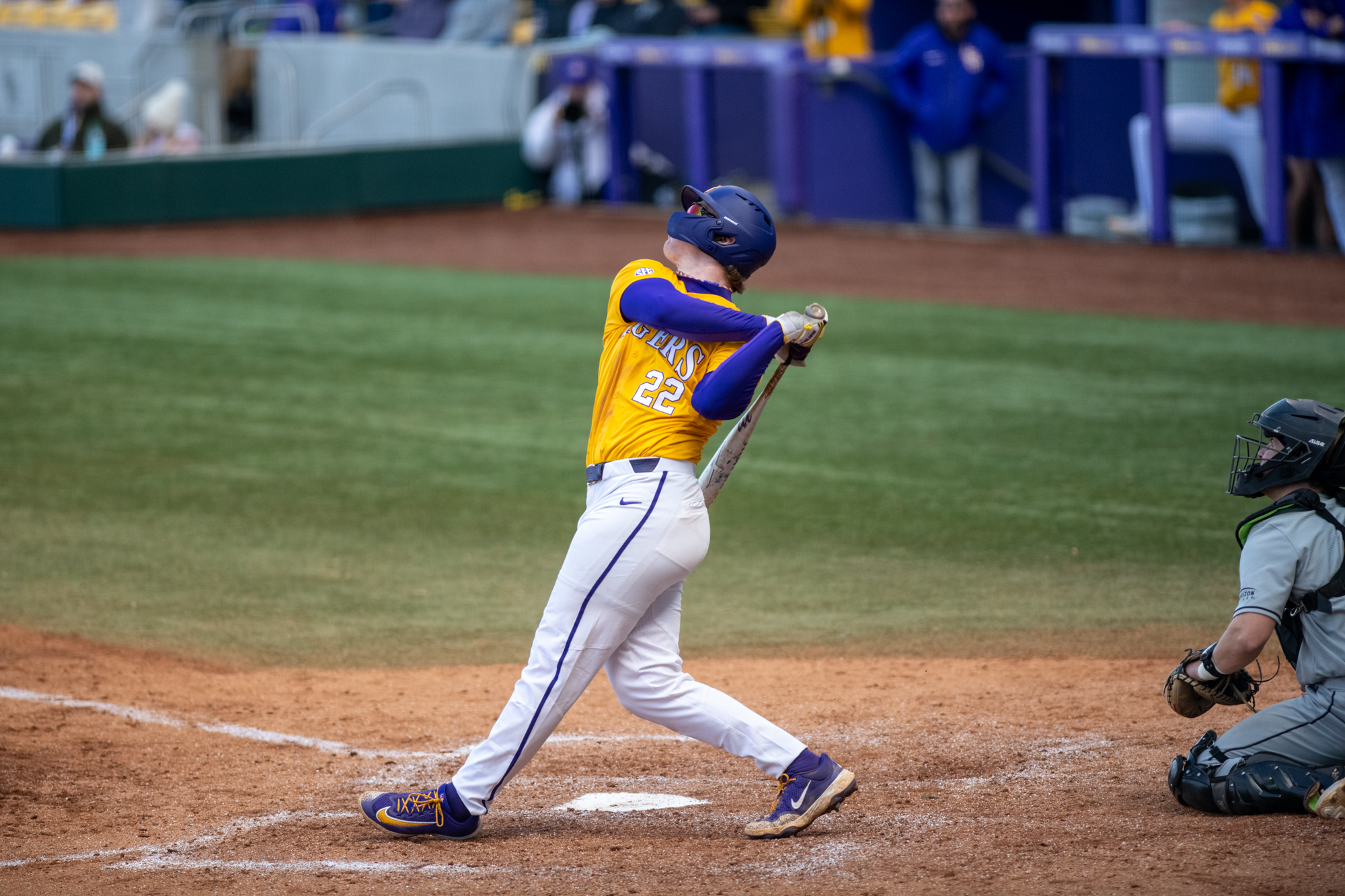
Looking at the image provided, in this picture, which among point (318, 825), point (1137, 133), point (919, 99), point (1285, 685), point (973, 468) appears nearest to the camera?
point (318, 825)

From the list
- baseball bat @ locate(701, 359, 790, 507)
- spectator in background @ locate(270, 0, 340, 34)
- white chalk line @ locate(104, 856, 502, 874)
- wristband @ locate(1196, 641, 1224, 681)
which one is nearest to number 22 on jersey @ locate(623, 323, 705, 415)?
baseball bat @ locate(701, 359, 790, 507)

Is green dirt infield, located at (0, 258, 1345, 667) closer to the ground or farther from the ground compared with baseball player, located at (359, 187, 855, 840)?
closer to the ground

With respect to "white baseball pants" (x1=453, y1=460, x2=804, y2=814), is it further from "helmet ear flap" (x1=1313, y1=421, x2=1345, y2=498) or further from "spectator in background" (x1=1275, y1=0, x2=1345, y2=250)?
"spectator in background" (x1=1275, y1=0, x2=1345, y2=250)

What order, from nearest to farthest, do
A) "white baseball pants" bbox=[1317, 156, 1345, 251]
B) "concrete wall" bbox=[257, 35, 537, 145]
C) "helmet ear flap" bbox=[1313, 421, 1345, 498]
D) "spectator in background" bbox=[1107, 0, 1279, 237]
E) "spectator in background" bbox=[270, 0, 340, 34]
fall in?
"helmet ear flap" bbox=[1313, 421, 1345, 498]
"white baseball pants" bbox=[1317, 156, 1345, 251]
"spectator in background" bbox=[1107, 0, 1279, 237]
"concrete wall" bbox=[257, 35, 537, 145]
"spectator in background" bbox=[270, 0, 340, 34]

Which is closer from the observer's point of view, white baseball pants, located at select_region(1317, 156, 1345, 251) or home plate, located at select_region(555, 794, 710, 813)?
home plate, located at select_region(555, 794, 710, 813)

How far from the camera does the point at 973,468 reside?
336 inches

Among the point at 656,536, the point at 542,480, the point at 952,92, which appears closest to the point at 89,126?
the point at 952,92

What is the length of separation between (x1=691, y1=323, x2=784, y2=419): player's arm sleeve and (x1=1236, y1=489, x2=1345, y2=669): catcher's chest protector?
4.00 feet

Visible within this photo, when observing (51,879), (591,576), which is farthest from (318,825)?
(591,576)

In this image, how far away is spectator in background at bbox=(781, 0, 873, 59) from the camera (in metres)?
17.2

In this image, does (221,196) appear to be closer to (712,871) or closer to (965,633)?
(965,633)

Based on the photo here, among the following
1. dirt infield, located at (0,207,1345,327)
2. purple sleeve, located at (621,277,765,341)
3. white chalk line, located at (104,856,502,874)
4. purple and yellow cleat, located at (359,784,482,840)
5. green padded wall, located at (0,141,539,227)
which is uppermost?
purple sleeve, located at (621,277,765,341)

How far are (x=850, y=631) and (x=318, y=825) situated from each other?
266cm

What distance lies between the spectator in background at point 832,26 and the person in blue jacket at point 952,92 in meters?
1.02
